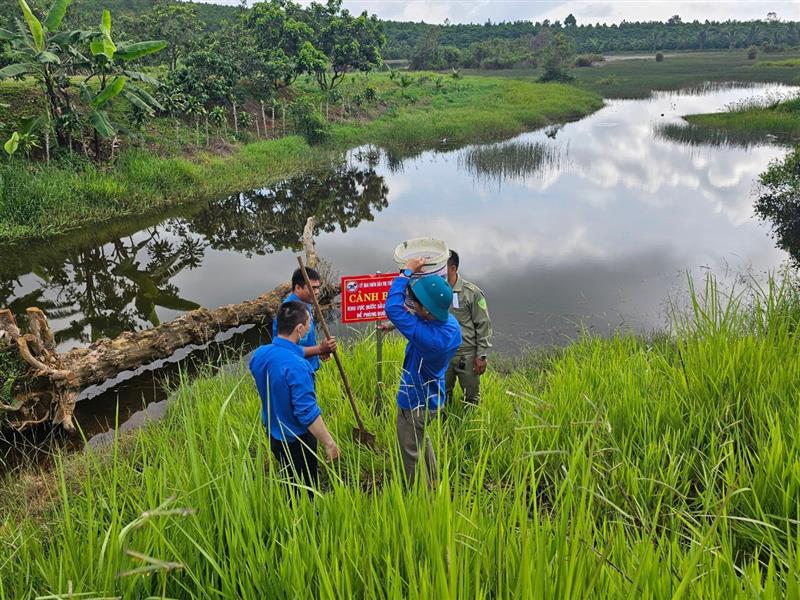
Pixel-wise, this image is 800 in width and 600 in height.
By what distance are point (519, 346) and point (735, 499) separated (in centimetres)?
425

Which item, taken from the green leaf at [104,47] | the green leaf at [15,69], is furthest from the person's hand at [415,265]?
the green leaf at [15,69]

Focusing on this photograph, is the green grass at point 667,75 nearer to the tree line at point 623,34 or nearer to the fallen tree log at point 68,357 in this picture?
the tree line at point 623,34

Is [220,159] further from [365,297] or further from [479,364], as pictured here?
[479,364]

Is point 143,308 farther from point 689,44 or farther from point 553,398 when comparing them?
point 689,44

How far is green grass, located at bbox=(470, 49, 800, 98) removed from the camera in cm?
3753

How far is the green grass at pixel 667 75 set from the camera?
37528 millimetres

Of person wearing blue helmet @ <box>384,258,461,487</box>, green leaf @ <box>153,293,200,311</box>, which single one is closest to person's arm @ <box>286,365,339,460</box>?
person wearing blue helmet @ <box>384,258,461,487</box>

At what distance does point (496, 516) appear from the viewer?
5.38 feet

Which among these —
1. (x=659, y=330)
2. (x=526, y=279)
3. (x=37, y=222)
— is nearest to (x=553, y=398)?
(x=659, y=330)

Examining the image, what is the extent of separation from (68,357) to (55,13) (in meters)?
8.71

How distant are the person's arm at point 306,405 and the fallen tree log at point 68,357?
2.56 metres

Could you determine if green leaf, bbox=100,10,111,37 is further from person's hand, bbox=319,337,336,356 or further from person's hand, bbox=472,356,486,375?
person's hand, bbox=472,356,486,375

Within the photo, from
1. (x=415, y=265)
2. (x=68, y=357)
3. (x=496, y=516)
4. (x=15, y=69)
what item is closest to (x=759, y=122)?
(x=415, y=265)

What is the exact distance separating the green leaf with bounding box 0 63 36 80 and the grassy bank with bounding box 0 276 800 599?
9.35m
